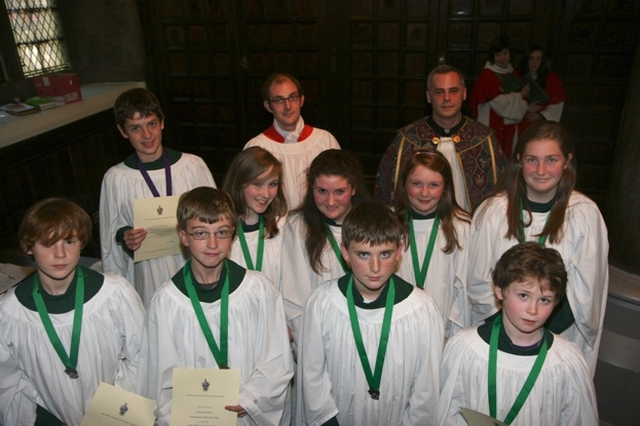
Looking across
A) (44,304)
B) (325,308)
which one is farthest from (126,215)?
(325,308)

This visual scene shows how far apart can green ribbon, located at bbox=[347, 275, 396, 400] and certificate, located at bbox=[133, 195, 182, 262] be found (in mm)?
1273

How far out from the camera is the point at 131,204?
3250 mm

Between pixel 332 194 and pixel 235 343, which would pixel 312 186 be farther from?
pixel 235 343

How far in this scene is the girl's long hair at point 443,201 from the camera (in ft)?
9.12

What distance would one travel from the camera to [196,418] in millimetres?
2205

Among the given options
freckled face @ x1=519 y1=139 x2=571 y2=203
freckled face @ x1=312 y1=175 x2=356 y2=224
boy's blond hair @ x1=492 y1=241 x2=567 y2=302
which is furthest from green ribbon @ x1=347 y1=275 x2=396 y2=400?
freckled face @ x1=519 y1=139 x2=571 y2=203

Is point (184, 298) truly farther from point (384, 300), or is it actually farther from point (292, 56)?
point (292, 56)

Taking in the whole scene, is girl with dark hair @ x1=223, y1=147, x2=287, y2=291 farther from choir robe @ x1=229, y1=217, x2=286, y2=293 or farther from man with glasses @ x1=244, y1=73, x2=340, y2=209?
man with glasses @ x1=244, y1=73, x2=340, y2=209

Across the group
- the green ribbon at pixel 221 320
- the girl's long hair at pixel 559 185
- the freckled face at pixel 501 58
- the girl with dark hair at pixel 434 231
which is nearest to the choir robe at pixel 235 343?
the green ribbon at pixel 221 320

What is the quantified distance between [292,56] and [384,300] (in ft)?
15.8

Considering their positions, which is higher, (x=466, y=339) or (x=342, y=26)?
(x=342, y=26)

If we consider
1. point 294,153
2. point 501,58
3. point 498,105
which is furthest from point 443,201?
point 501,58

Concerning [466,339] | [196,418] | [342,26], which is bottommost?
[196,418]

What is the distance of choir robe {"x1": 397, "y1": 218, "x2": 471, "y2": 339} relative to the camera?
2816 millimetres
